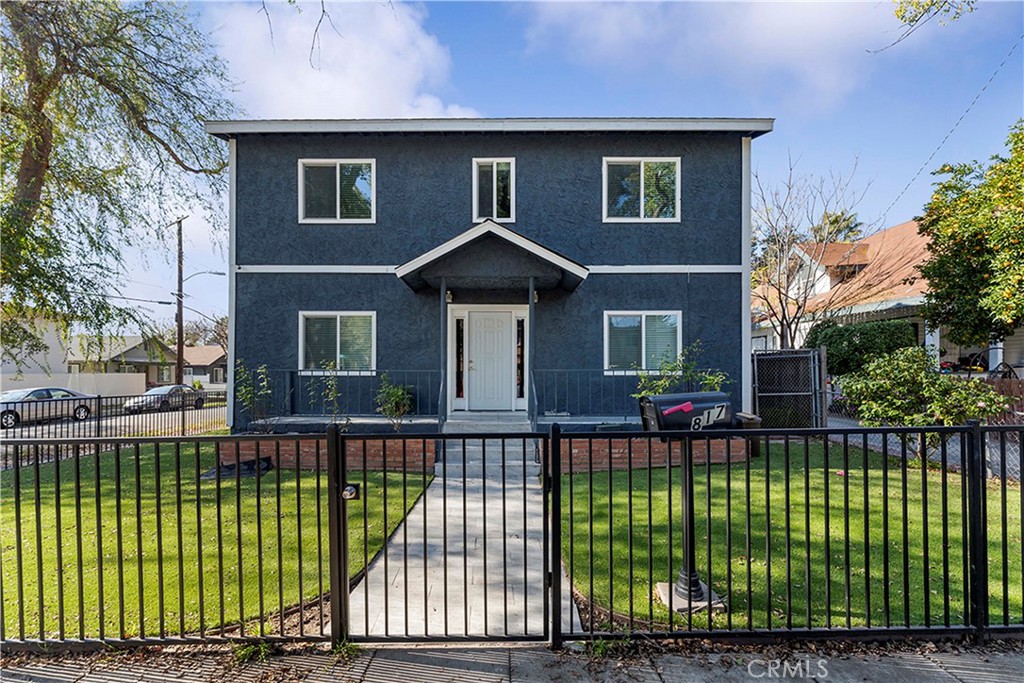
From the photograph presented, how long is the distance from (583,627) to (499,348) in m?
7.65

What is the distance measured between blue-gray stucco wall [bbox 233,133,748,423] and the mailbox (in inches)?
268

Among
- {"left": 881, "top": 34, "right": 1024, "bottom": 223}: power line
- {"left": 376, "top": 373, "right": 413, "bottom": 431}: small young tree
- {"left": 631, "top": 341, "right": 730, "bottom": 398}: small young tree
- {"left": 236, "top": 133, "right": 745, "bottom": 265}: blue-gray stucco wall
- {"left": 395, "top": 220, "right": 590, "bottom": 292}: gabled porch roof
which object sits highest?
{"left": 881, "top": 34, "right": 1024, "bottom": 223}: power line

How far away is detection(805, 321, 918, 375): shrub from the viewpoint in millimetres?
14594

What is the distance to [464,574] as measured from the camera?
3096 millimetres

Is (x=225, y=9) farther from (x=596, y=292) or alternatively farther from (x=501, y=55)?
(x=596, y=292)

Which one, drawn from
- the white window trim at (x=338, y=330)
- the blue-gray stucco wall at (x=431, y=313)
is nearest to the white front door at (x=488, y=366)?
the blue-gray stucco wall at (x=431, y=313)

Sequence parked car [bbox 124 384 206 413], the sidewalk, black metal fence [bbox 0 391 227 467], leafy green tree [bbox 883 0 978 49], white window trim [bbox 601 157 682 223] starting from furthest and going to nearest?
parked car [bbox 124 384 206 413] → black metal fence [bbox 0 391 227 467] → white window trim [bbox 601 157 682 223] → leafy green tree [bbox 883 0 978 49] → the sidewalk

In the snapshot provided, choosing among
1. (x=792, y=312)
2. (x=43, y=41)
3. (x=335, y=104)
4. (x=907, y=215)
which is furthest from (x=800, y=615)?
(x=907, y=215)

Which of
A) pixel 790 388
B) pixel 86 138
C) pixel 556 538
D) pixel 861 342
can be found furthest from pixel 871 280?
pixel 86 138

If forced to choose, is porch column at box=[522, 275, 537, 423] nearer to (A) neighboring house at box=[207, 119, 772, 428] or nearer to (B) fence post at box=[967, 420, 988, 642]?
(A) neighboring house at box=[207, 119, 772, 428]

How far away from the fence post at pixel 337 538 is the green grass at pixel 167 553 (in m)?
0.13

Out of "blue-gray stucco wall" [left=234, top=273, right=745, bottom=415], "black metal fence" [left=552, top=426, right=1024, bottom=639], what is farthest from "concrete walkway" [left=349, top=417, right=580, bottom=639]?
"blue-gray stucco wall" [left=234, top=273, right=745, bottom=415]

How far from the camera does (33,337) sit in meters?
8.82

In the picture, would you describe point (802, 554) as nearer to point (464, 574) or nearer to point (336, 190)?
point (464, 574)
